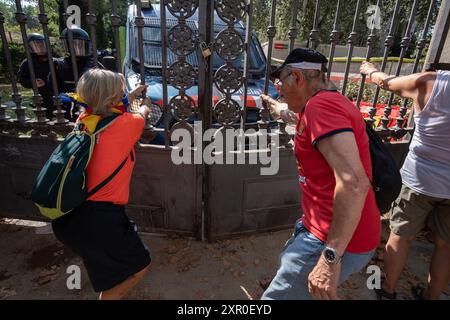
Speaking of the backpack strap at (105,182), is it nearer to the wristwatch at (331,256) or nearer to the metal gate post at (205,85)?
the metal gate post at (205,85)

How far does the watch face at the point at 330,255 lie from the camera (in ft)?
4.60

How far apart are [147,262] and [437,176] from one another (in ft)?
7.15

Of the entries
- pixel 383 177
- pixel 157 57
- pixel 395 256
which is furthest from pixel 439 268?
pixel 157 57

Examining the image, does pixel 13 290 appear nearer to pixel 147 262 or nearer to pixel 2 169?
pixel 2 169

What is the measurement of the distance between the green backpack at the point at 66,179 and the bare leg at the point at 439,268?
104 inches

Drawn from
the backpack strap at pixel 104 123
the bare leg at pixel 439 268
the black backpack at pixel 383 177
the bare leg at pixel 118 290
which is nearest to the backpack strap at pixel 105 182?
the backpack strap at pixel 104 123

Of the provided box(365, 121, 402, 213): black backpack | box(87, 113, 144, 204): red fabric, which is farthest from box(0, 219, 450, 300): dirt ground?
box(365, 121, 402, 213): black backpack

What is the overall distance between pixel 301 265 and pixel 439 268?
5.18 feet

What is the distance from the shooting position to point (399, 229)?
8.03ft

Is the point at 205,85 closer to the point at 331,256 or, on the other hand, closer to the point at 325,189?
the point at 325,189

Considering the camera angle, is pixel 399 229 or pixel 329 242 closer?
pixel 329 242

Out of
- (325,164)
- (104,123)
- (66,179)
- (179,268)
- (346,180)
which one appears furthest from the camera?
(179,268)

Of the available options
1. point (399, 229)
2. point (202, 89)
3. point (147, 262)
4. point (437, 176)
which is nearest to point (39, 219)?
point (147, 262)

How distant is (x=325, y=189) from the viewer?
5.12 feet
